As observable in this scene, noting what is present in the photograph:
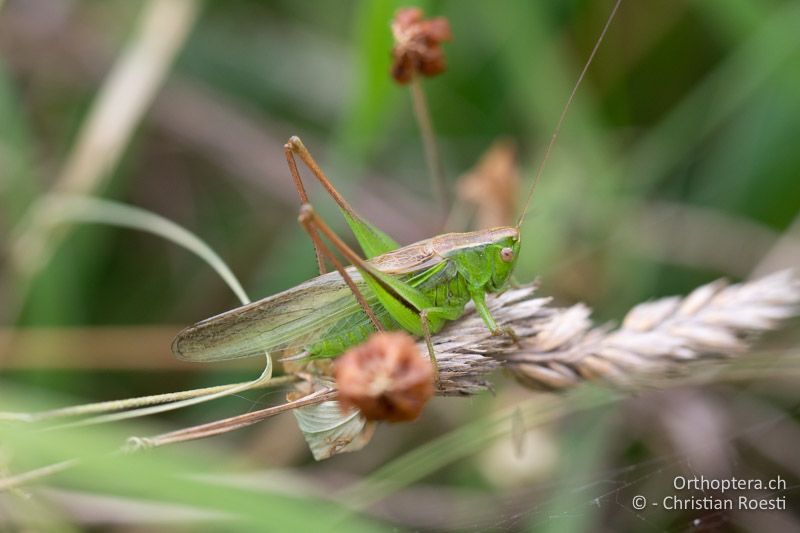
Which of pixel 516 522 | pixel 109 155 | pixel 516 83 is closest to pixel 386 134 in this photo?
pixel 516 83

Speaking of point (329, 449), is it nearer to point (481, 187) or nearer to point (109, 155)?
point (481, 187)

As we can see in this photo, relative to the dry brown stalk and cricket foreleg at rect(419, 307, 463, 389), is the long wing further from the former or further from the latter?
the dry brown stalk

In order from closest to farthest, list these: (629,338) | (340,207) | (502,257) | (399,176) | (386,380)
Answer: (386,380), (629,338), (340,207), (502,257), (399,176)

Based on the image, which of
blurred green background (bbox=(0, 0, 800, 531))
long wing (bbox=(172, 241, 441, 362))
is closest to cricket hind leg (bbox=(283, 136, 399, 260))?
long wing (bbox=(172, 241, 441, 362))

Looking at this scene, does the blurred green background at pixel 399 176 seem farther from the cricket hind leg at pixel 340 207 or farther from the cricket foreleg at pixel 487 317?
the cricket hind leg at pixel 340 207

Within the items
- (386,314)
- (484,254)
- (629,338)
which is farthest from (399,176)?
(629,338)

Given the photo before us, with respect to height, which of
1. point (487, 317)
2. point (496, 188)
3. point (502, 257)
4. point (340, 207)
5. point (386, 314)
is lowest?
point (487, 317)

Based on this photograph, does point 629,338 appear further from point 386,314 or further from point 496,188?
point 496,188
